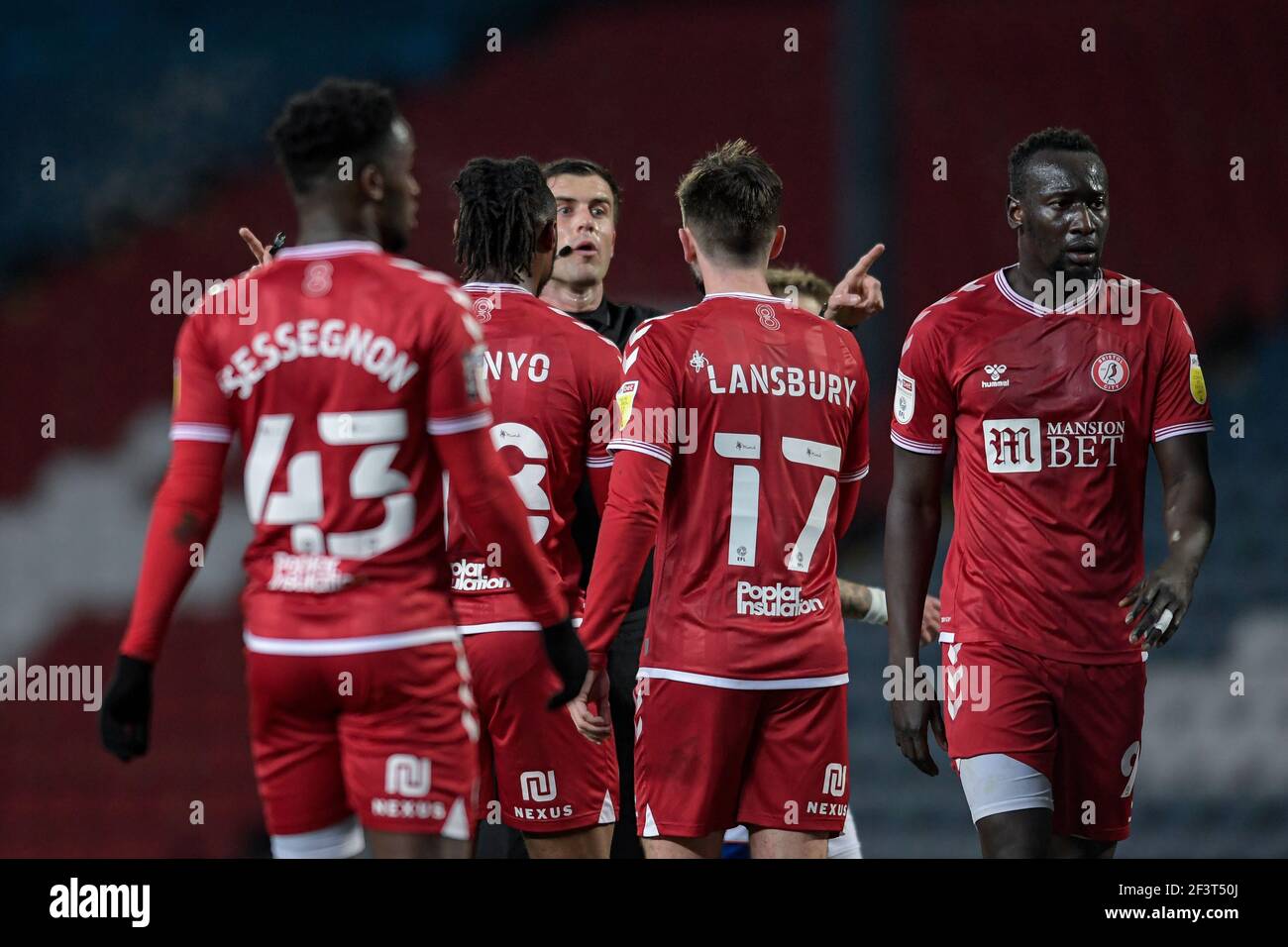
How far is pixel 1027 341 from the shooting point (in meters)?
4.32

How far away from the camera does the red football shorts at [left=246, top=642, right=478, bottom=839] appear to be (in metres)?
3.07

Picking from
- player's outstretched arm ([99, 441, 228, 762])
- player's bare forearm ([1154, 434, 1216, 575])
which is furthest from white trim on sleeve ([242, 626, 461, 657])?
player's bare forearm ([1154, 434, 1216, 575])

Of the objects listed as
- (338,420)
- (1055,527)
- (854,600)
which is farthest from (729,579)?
(338,420)

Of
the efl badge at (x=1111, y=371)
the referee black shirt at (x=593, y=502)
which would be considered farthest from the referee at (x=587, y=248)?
the efl badge at (x=1111, y=371)

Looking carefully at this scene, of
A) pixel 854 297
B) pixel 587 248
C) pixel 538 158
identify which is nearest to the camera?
pixel 854 297

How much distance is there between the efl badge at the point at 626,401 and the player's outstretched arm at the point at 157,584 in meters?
1.21

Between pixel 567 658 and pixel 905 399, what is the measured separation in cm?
158

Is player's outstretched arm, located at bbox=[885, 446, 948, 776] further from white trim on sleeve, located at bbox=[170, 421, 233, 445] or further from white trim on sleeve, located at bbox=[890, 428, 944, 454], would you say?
white trim on sleeve, located at bbox=[170, 421, 233, 445]

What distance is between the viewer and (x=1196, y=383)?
4.27 meters

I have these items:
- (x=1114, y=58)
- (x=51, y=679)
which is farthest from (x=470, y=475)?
(x=1114, y=58)

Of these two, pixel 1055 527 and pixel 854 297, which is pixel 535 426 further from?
pixel 1055 527
